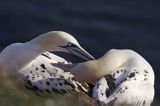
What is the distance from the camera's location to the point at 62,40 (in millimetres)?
10000

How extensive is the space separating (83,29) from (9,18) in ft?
4.45

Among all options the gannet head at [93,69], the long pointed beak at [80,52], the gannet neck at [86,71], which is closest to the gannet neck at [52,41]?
the long pointed beak at [80,52]

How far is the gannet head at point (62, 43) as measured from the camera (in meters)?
9.88

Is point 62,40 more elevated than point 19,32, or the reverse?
point 62,40

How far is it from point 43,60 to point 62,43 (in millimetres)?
481

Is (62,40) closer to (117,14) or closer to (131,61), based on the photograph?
(131,61)

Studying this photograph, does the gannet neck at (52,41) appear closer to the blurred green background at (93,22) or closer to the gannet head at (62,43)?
the gannet head at (62,43)

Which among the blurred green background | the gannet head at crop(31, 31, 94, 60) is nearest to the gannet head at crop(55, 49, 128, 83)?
the gannet head at crop(31, 31, 94, 60)

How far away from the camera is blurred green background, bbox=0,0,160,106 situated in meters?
13.0

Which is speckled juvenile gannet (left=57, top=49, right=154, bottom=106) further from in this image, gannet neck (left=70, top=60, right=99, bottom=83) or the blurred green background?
the blurred green background

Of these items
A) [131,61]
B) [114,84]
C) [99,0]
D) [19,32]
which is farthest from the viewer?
[99,0]

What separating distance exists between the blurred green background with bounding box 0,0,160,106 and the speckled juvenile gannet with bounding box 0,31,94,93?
2446mm

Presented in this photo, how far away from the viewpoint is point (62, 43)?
10.0 metres

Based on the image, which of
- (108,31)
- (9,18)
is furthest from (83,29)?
(9,18)
